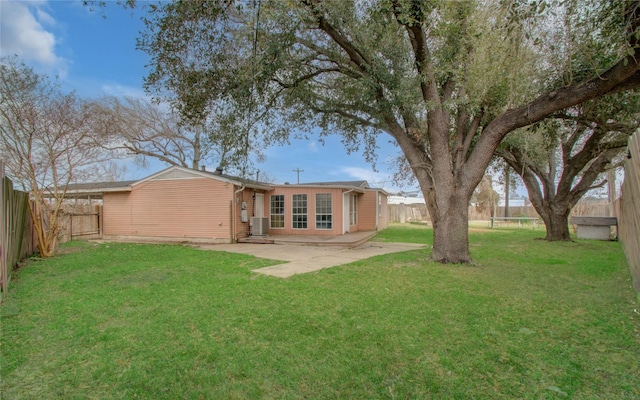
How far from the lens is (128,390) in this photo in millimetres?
2430

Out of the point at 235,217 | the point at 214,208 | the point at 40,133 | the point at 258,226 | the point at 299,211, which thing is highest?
the point at 40,133

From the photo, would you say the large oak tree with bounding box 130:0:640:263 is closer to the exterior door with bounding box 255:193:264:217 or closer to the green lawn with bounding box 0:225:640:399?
the green lawn with bounding box 0:225:640:399

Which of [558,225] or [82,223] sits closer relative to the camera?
[558,225]

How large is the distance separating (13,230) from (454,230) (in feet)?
30.3

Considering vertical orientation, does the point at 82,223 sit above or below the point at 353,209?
below

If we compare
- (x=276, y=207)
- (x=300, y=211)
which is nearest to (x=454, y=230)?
(x=300, y=211)

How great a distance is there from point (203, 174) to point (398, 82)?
9.23m

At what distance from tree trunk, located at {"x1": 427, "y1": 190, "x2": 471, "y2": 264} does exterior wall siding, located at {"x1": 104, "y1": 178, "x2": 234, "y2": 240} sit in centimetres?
855

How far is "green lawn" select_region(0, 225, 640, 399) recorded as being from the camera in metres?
2.48

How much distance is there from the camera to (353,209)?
55.2 feet

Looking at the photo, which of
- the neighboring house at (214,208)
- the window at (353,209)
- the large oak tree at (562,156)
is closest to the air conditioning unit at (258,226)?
the neighboring house at (214,208)

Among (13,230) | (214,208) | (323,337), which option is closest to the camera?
(323,337)

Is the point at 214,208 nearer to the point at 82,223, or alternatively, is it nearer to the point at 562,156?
the point at 82,223

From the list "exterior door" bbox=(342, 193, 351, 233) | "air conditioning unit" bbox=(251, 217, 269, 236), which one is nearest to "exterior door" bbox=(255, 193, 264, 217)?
"air conditioning unit" bbox=(251, 217, 269, 236)
